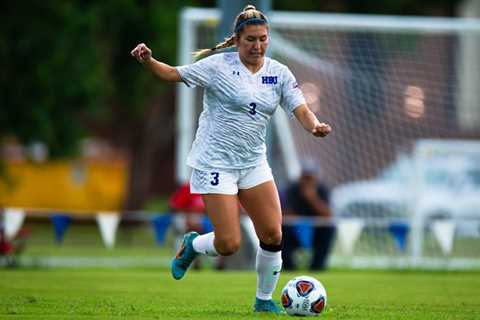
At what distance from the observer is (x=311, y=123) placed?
10.1 metres

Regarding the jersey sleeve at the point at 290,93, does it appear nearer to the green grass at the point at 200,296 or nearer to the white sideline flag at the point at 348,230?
the green grass at the point at 200,296

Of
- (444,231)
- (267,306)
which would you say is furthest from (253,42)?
(444,231)

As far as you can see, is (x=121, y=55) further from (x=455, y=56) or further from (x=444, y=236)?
(x=444, y=236)

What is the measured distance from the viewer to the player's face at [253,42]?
10.1 meters

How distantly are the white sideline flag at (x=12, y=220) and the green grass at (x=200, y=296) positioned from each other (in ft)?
4.96

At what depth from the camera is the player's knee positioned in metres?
10.3

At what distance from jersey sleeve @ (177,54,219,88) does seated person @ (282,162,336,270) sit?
10.9 meters

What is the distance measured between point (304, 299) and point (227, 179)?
1.11m

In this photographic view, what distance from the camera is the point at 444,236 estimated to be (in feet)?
66.9

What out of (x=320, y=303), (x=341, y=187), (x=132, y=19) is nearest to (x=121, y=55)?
(x=132, y=19)

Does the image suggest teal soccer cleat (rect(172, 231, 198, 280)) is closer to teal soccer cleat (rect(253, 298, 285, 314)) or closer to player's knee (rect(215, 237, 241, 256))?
player's knee (rect(215, 237, 241, 256))

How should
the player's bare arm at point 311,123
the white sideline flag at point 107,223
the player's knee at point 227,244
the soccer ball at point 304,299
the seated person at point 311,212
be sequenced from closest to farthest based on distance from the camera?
the player's bare arm at point 311,123 → the soccer ball at point 304,299 → the player's knee at point 227,244 → the white sideline flag at point 107,223 → the seated person at point 311,212

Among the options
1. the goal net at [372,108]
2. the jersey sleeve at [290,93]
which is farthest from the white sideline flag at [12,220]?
the jersey sleeve at [290,93]

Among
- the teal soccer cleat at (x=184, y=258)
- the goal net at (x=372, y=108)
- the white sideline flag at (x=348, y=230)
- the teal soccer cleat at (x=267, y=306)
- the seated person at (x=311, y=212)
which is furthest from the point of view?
the goal net at (x=372, y=108)
